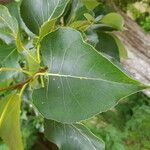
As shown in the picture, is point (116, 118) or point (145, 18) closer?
point (116, 118)

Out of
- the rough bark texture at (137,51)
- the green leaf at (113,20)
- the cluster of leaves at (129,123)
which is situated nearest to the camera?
the green leaf at (113,20)

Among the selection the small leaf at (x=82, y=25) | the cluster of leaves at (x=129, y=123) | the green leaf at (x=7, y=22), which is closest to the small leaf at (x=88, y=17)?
the small leaf at (x=82, y=25)

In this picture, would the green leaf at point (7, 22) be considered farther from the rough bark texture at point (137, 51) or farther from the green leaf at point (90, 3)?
the rough bark texture at point (137, 51)

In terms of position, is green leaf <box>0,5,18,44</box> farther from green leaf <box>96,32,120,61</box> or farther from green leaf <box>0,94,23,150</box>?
green leaf <box>96,32,120,61</box>

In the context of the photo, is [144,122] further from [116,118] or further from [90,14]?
[90,14]

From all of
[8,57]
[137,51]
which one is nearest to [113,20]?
[8,57]

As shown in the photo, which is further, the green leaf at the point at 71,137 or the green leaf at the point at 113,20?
the green leaf at the point at 113,20

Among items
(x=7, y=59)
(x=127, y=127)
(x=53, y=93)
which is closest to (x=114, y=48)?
(x=7, y=59)

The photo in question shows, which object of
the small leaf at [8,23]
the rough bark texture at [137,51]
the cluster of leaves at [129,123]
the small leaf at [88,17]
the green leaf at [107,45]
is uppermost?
the small leaf at [8,23]
